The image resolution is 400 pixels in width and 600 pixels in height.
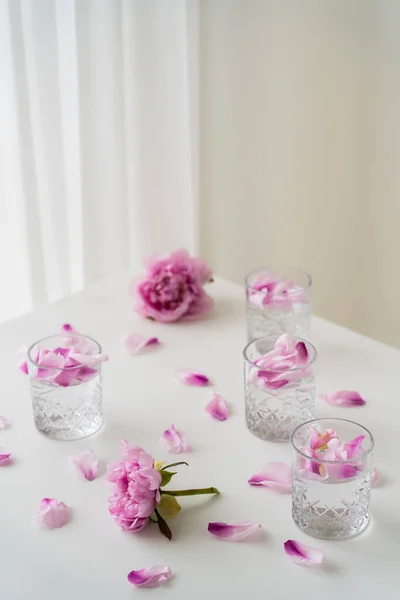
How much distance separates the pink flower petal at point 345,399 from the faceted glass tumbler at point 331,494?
0.74 ft

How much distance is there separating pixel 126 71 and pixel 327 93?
544 millimetres

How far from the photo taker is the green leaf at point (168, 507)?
38.4 inches

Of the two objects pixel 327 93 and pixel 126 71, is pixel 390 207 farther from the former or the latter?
pixel 126 71

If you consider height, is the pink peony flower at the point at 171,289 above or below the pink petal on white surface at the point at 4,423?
above

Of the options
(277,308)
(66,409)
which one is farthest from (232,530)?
(277,308)

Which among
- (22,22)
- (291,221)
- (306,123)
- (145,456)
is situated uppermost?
(22,22)

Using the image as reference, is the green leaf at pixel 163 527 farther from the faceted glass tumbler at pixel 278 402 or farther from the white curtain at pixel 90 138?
the white curtain at pixel 90 138

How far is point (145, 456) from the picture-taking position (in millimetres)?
983

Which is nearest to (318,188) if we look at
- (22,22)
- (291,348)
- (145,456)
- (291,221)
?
(291,221)

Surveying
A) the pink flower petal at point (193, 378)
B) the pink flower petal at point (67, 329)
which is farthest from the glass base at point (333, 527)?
the pink flower petal at point (67, 329)

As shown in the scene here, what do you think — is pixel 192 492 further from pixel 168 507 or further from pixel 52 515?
pixel 52 515

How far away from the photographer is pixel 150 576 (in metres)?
0.89

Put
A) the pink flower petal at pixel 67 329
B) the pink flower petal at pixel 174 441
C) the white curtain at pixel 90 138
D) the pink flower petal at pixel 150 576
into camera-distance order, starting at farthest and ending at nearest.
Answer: the white curtain at pixel 90 138 → the pink flower petal at pixel 67 329 → the pink flower petal at pixel 174 441 → the pink flower petal at pixel 150 576

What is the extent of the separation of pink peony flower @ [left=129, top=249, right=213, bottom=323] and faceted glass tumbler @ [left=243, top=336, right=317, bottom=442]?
0.32m
